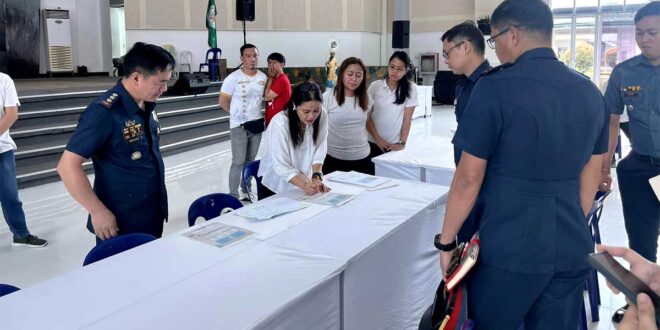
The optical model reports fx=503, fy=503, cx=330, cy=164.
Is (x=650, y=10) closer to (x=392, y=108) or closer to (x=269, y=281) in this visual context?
(x=392, y=108)

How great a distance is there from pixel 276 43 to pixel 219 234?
1138 centimetres

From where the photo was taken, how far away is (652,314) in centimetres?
70

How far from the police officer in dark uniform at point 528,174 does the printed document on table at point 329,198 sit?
0.85 meters

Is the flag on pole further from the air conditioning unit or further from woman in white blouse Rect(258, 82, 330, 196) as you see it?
woman in white blouse Rect(258, 82, 330, 196)

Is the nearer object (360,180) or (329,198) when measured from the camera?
(329,198)

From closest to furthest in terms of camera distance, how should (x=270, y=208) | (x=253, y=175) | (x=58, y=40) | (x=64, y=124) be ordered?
1. (x=270, y=208)
2. (x=253, y=175)
3. (x=64, y=124)
4. (x=58, y=40)

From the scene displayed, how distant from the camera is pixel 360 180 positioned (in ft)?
8.74

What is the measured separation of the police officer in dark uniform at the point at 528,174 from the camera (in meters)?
1.34

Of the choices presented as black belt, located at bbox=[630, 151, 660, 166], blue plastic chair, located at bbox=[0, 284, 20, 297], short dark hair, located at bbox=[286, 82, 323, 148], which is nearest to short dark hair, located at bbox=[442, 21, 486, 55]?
short dark hair, located at bbox=[286, 82, 323, 148]

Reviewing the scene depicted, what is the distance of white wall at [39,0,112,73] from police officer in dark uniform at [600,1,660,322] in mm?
12331

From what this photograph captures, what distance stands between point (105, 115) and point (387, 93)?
2.05 meters

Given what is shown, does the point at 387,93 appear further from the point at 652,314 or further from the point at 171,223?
the point at 652,314

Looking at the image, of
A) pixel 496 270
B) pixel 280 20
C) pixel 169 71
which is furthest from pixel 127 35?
pixel 496 270

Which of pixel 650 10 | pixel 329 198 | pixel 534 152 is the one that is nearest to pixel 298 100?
pixel 329 198
